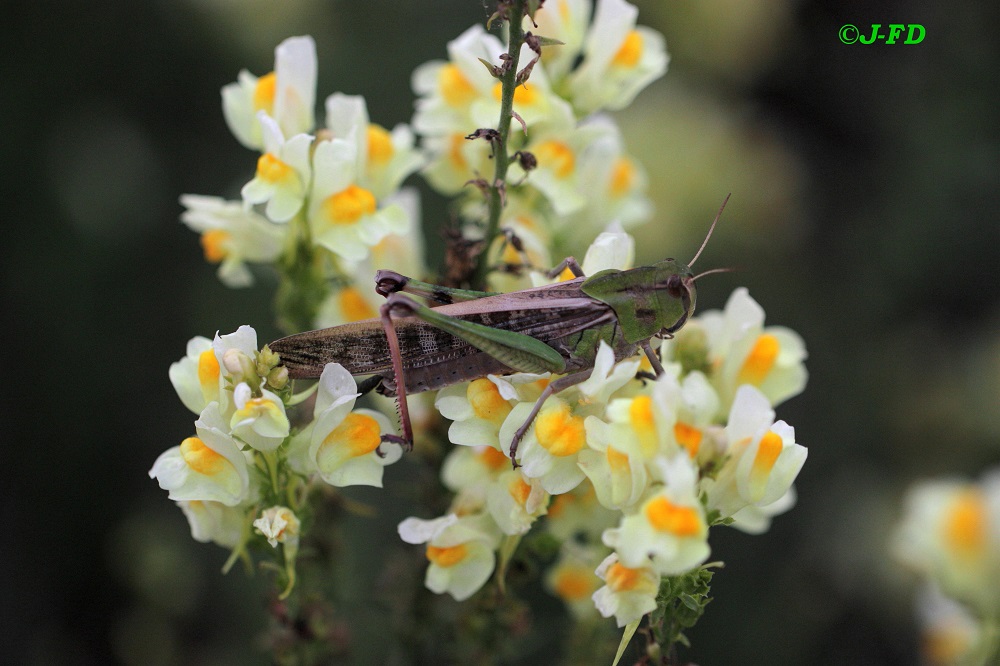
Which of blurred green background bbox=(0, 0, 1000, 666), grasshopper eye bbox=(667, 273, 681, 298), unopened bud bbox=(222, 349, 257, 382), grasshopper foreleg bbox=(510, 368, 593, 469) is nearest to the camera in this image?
unopened bud bbox=(222, 349, 257, 382)

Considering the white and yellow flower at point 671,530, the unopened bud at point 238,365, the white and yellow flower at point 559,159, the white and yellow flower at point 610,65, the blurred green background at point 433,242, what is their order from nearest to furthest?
1. the white and yellow flower at point 671,530
2. the unopened bud at point 238,365
3. the white and yellow flower at point 559,159
4. the white and yellow flower at point 610,65
5. the blurred green background at point 433,242

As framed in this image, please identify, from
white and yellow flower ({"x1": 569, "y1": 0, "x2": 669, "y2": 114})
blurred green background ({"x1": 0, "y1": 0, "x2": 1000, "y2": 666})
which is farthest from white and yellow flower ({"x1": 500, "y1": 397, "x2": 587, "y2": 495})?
blurred green background ({"x1": 0, "y1": 0, "x2": 1000, "y2": 666})

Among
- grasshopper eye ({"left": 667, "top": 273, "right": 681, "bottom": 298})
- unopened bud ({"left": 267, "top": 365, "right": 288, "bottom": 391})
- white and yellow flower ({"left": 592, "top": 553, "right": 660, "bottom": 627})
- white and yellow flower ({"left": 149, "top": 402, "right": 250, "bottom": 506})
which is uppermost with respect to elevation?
unopened bud ({"left": 267, "top": 365, "right": 288, "bottom": 391})

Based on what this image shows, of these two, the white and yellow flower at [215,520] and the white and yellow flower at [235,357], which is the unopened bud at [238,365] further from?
the white and yellow flower at [215,520]

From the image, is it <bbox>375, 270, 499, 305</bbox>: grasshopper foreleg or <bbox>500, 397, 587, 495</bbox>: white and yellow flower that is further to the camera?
<bbox>375, 270, 499, 305</bbox>: grasshopper foreleg

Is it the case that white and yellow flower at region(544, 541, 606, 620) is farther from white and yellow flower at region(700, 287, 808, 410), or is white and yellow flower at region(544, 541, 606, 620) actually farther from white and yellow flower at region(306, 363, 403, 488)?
white and yellow flower at region(306, 363, 403, 488)

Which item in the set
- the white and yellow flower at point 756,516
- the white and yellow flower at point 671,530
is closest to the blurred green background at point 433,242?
the white and yellow flower at point 756,516

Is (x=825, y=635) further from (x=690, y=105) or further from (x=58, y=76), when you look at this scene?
(x=58, y=76)

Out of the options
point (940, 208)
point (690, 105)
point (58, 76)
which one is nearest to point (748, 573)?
point (940, 208)
